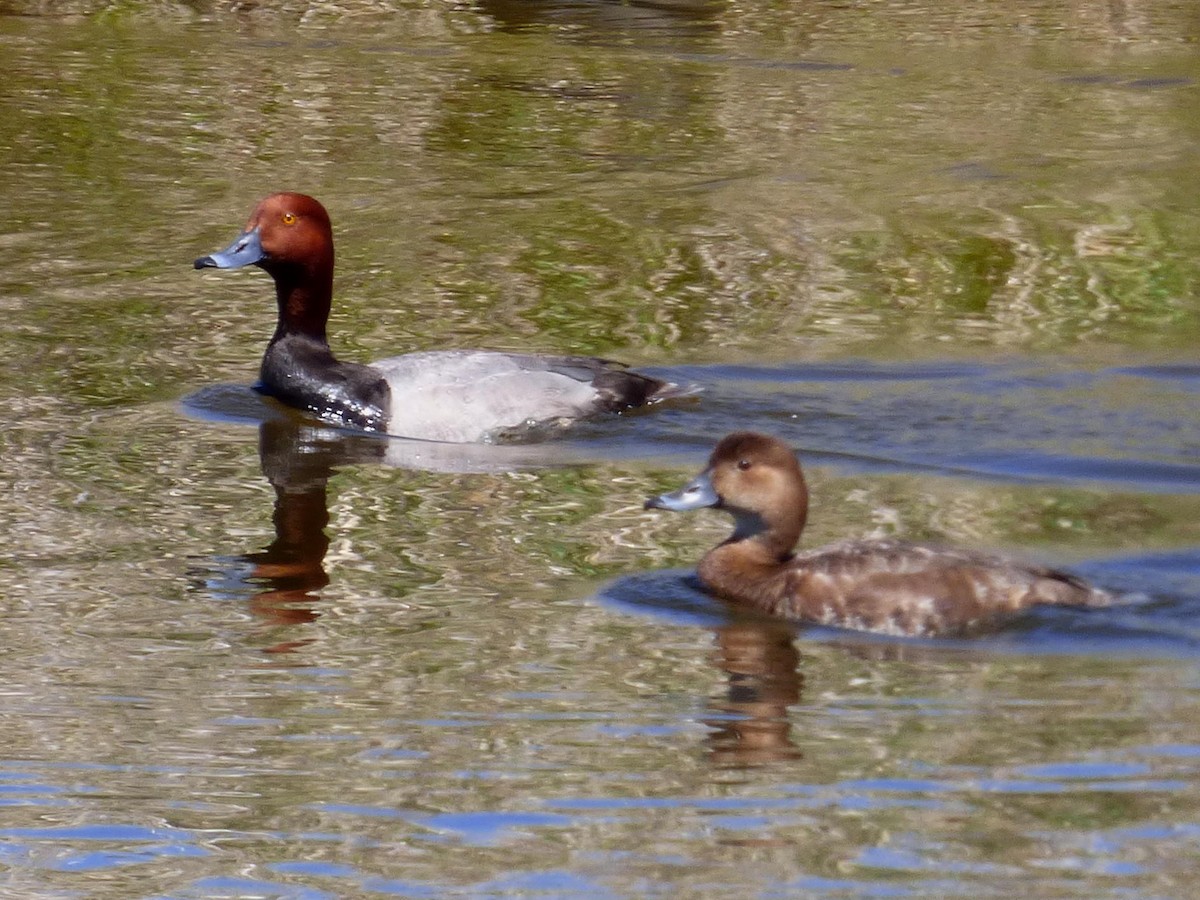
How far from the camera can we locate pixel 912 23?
1781 centimetres

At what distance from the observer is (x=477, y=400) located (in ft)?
29.8

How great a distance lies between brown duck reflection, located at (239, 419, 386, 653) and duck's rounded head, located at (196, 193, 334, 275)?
851mm

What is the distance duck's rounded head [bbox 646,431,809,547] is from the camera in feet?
23.2

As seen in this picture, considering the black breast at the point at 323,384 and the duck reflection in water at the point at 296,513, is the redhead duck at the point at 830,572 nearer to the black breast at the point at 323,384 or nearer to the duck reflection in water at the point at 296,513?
the duck reflection in water at the point at 296,513

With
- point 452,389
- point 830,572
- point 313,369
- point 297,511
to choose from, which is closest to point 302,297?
point 313,369

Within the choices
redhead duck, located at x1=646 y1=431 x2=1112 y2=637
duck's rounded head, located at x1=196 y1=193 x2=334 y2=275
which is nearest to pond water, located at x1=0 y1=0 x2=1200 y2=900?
redhead duck, located at x1=646 y1=431 x2=1112 y2=637

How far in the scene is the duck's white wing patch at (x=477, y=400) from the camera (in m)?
9.09

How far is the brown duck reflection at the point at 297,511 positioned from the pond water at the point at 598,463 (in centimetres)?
3

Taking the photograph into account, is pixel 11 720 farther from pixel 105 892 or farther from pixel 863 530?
pixel 863 530

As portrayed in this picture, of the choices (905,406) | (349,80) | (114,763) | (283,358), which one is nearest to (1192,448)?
(905,406)

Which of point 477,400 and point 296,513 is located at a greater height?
point 477,400

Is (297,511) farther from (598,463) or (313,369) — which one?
(313,369)

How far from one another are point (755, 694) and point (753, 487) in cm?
128

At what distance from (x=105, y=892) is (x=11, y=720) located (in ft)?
3.76
